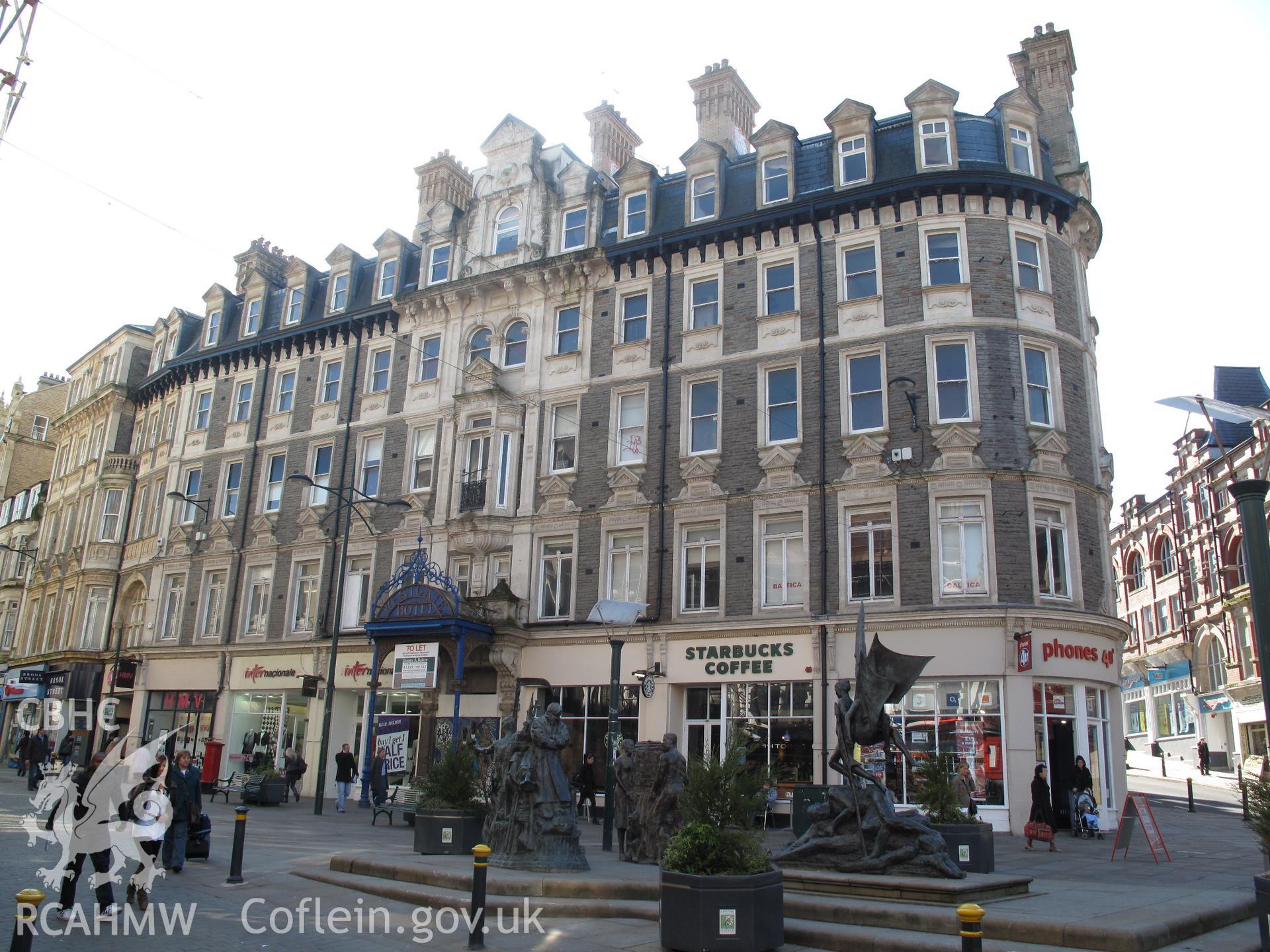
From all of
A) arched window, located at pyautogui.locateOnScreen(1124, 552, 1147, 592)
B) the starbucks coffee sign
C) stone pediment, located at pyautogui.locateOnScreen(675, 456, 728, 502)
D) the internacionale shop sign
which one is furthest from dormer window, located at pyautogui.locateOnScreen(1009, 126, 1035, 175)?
arched window, located at pyautogui.locateOnScreen(1124, 552, 1147, 592)

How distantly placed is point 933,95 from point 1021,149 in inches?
104

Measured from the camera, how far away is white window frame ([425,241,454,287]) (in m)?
32.1

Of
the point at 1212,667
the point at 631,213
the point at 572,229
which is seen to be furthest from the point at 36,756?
the point at 1212,667

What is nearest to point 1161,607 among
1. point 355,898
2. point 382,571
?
point 382,571

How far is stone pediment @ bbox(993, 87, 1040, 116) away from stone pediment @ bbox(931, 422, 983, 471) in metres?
8.74

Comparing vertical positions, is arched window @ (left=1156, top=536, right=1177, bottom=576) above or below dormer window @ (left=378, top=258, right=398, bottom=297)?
below

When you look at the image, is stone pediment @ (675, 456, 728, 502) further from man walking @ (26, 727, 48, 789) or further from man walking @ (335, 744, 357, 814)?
man walking @ (26, 727, 48, 789)

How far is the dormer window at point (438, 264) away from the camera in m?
32.2

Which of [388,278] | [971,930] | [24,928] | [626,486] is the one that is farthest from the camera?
[388,278]

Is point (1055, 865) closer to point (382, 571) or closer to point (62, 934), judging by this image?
point (62, 934)

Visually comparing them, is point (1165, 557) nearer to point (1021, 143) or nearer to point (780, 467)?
point (1021, 143)

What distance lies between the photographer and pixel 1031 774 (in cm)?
2044

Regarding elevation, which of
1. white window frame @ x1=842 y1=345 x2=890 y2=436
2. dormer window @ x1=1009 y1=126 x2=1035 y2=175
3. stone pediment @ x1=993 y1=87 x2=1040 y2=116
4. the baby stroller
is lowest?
the baby stroller

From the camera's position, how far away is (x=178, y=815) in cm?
1306
